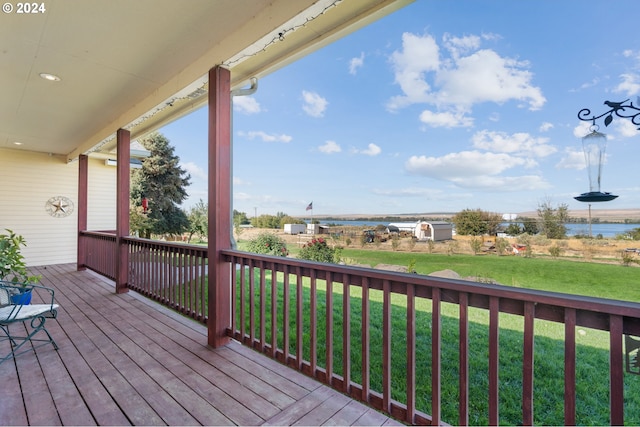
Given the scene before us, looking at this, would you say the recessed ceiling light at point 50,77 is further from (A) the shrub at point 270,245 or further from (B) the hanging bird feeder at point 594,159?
(B) the hanging bird feeder at point 594,159

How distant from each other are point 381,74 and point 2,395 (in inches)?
318

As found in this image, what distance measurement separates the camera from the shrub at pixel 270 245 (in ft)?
22.1

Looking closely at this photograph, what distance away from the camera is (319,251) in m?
5.87

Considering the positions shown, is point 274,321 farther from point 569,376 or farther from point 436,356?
point 569,376

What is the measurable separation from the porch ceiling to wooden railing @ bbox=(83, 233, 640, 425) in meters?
1.73

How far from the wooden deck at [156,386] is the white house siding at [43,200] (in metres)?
5.33

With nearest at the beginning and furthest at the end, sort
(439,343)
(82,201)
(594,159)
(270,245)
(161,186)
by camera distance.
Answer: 1. (439,343)
2. (594,159)
3. (82,201)
4. (270,245)
5. (161,186)

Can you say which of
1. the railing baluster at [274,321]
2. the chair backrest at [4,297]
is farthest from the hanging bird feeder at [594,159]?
the chair backrest at [4,297]

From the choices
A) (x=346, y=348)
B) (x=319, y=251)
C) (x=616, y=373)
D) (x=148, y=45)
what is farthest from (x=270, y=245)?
(x=616, y=373)

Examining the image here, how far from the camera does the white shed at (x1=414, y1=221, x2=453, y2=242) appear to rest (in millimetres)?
4596

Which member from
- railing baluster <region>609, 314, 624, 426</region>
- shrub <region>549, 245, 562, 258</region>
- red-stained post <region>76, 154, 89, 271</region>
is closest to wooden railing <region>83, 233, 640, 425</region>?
railing baluster <region>609, 314, 624, 426</region>

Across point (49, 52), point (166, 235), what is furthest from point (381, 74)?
point (166, 235)

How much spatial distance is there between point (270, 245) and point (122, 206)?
2.94 meters

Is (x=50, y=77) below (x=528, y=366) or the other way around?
the other way around
